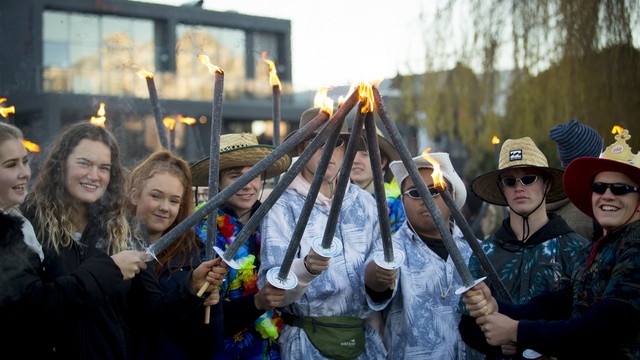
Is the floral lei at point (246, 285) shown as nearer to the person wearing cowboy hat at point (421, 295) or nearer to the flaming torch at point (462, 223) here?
the person wearing cowboy hat at point (421, 295)

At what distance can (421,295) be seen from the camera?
425 centimetres

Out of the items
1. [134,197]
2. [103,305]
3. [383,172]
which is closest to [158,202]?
[134,197]

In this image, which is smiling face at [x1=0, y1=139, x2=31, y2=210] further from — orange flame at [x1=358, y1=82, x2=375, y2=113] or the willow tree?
the willow tree

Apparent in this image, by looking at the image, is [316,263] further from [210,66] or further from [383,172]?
[383,172]

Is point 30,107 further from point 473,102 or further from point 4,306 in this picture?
point 4,306

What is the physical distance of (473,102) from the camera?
14.4 m

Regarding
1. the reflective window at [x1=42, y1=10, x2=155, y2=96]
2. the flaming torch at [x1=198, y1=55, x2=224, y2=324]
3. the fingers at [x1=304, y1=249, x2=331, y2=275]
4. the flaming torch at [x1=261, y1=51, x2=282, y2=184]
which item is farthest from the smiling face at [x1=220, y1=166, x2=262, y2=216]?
the reflective window at [x1=42, y1=10, x2=155, y2=96]

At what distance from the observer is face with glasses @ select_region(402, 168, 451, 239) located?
14.4ft

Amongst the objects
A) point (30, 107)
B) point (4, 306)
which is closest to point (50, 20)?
point (30, 107)

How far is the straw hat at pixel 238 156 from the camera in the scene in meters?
4.56

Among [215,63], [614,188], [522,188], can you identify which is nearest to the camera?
[614,188]

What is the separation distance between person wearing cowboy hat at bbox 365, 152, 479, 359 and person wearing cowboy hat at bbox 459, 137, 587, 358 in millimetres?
288

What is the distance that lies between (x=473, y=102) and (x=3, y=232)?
12.1 metres

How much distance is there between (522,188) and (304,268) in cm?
128
